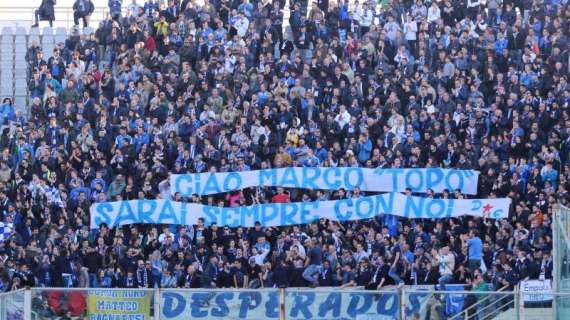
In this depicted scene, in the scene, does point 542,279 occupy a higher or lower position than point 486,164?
lower

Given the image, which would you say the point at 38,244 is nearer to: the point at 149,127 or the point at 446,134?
the point at 149,127

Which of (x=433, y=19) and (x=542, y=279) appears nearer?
(x=542, y=279)

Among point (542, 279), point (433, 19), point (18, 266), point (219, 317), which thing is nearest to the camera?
point (219, 317)

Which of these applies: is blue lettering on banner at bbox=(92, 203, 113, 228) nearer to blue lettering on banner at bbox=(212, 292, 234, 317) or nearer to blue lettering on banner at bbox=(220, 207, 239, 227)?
blue lettering on banner at bbox=(220, 207, 239, 227)

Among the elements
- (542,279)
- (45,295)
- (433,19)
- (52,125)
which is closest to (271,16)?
(433,19)

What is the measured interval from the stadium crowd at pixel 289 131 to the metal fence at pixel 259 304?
222 inches

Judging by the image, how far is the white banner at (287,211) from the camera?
3036 cm

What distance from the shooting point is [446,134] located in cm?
3152

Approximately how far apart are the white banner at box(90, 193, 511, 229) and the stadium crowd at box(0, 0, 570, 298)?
8.5 inches

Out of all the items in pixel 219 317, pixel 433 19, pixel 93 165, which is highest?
pixel 433 19

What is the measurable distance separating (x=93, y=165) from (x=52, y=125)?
1517 millimetres

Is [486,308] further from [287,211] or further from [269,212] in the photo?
[269,212]

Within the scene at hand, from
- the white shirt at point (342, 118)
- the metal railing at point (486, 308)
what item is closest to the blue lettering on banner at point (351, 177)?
the white shirt at point (342, 118)

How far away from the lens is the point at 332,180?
31.5 metres
